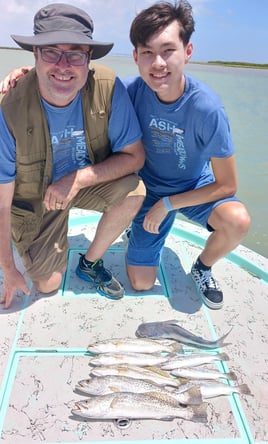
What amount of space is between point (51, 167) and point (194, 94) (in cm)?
106

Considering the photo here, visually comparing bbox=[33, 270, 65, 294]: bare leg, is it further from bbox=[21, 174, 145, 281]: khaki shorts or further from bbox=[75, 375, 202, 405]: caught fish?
bbox=[75, 375, 202, 405]: caught fish

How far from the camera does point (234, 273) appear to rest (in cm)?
351

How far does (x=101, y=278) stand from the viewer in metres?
3.10

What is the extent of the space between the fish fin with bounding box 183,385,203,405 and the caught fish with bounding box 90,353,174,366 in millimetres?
279

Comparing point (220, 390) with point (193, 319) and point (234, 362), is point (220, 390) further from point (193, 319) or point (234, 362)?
point (193, 319)

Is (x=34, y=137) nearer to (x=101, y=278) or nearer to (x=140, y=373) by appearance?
(x=101, y=278)

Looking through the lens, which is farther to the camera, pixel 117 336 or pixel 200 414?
pixel 117 336

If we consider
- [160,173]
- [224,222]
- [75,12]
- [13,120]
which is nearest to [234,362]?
[224,222]

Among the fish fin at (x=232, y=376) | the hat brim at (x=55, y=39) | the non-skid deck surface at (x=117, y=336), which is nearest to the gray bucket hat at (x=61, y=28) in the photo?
the hat brim at (x=55, y=39)

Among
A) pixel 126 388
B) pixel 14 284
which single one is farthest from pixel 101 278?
pixel 126 388

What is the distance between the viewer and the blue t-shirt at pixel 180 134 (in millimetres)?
2697

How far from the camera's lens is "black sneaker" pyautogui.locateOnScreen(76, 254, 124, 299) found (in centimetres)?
305

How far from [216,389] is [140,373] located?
1.42 feet

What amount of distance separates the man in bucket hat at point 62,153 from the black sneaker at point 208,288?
0.62 metres
